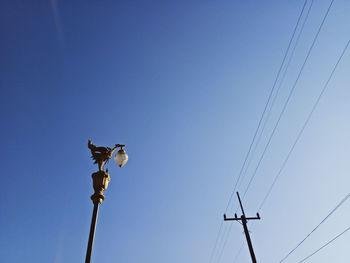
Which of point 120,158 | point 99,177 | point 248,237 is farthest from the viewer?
point 248,237

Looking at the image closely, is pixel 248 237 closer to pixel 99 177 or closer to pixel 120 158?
pixel 120 158

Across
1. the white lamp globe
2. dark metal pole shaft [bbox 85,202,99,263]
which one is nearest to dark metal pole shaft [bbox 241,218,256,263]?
the white lamp globe

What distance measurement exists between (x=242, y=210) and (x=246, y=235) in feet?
8.29

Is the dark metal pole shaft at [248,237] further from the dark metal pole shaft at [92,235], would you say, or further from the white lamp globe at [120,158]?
the dark metal pole shaft at [92,235]

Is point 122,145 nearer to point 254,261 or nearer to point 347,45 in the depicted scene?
point 347,45

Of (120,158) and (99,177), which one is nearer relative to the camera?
(99,177)

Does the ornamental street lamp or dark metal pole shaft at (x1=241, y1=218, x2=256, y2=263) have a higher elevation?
dark metal pole shaft at (x1=241, y1=218, x2=256, y2=263)

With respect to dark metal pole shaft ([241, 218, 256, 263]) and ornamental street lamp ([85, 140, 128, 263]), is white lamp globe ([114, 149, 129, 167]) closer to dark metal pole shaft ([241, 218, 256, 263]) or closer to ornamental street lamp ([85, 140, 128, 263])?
ornamental street lamp ([85, 140, 128, 263])

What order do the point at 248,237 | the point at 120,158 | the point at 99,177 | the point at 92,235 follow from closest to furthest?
the point at 92,235
the point at 99,177
the point at 120,158
the point at 248,237

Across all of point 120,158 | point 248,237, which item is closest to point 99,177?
point 120,158

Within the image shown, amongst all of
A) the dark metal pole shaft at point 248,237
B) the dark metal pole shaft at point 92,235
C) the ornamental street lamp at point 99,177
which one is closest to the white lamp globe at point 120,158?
the ornamental street lamp at point 99,177

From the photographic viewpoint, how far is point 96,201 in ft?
15.3

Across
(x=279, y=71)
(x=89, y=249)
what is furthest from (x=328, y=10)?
(x=89, y=249)

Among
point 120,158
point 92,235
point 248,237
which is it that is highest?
point 248,237
